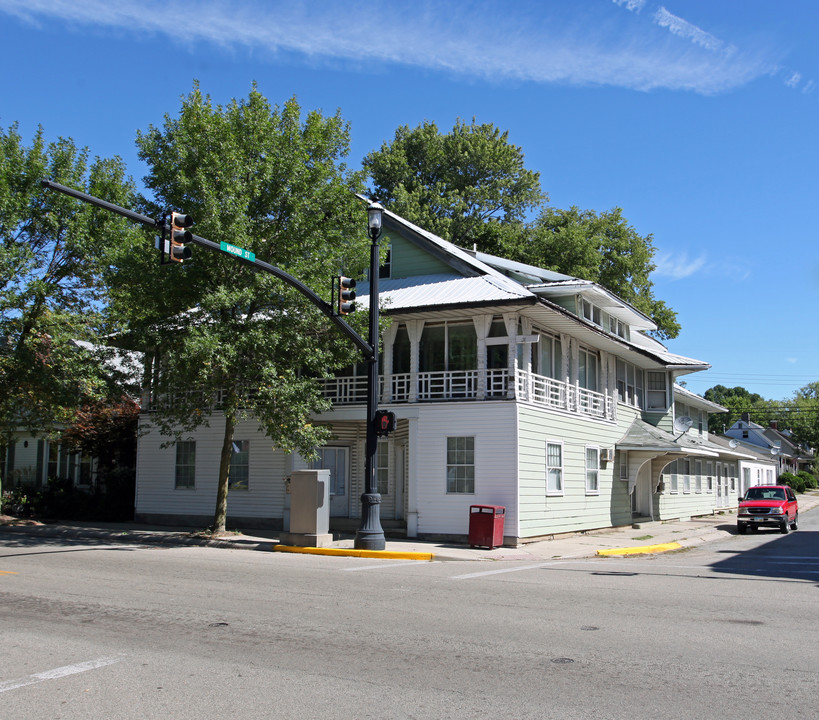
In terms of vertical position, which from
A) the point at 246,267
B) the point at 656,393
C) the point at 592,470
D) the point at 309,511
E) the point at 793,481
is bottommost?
the point at 309,511

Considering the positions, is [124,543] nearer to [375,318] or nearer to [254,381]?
[254,381]

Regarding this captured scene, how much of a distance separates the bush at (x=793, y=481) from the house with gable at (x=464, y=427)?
4247 centimetres

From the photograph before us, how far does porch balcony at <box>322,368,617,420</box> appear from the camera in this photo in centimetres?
2150

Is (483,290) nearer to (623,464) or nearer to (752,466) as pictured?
(623,464)

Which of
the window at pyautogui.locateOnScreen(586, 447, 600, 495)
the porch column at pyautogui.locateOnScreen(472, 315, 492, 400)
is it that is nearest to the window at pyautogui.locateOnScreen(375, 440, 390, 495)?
the porch column at pyautogui.locateOnScreen(472, 315, 492, 400)

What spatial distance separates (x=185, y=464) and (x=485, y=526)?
11.1 metres

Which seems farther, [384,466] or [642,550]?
[384,466]

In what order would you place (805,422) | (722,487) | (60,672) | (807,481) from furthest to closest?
(805,422)
(807,481)
(722,487)
(60,672)

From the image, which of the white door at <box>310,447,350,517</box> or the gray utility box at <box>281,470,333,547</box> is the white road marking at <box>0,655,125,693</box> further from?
the white door at <box>310,447,350,517</box>

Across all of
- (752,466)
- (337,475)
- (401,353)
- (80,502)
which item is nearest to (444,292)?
(401,353)

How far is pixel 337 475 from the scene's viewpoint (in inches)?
978

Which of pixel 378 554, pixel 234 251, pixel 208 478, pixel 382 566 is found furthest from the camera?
pixel 208 478

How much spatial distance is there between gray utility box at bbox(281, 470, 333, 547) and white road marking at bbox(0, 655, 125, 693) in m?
11.5

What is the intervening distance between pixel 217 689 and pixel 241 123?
16637 millimetres
